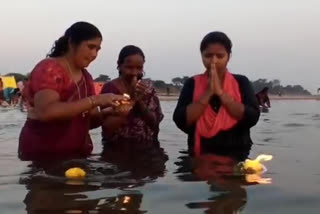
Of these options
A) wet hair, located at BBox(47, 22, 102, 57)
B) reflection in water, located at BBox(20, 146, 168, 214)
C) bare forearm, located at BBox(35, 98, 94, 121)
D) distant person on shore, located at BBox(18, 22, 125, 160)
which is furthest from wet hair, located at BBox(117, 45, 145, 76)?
bare forearm, located at BBox(35, 98, 94, 121)

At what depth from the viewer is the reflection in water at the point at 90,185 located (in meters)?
3.13

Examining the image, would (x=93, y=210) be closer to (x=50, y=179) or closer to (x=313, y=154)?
(x=50, y=179)

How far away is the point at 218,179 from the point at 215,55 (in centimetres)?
143

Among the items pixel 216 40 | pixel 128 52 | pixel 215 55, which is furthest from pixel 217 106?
pixel 128 52

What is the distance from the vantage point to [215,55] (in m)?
4.97

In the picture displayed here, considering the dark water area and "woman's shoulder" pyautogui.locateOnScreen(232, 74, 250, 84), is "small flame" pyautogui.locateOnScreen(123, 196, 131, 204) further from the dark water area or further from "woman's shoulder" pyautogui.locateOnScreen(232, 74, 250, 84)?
"woman's shoulder" pyautogui.locateOnScreen(232, 74, 250, 84)

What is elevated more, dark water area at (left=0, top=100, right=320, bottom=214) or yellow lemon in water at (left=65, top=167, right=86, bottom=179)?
yellow lemon in water at (left=65, top=167, right=86, bottom=179)

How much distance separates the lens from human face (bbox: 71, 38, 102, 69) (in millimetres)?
4242

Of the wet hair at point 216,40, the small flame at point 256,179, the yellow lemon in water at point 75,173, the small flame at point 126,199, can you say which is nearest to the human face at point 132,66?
the wet hair at point 216,40

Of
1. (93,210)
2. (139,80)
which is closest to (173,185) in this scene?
(93,210)

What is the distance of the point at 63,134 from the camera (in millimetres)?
4422

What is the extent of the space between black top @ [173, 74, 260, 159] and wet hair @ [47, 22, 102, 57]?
1.30 metres

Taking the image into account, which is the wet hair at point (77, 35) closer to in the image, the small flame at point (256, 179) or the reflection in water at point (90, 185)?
the reflection in water at point (90, 185)

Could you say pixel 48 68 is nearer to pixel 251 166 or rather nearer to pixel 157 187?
pixel 157 187
